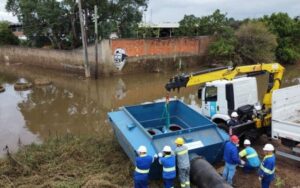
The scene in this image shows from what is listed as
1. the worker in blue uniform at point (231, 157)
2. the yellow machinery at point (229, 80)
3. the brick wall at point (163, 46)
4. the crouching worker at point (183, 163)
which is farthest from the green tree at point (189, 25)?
the crouching worker at point (183, 163)

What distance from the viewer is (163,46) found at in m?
27.0

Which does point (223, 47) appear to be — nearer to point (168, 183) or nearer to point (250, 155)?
point (250, 155)

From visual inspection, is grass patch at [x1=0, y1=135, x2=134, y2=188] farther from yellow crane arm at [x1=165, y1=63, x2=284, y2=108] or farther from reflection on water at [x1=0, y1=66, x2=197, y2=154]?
yellow crane arm at [x1=165, y1=63, x2=284, y2=108]

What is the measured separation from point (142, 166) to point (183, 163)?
3.05 ft

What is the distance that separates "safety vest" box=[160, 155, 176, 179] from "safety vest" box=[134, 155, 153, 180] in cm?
30

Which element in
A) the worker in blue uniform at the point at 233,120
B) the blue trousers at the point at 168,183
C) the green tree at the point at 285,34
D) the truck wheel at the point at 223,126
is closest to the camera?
the blue trousers at the point at 168,183

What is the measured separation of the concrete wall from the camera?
24.1 m

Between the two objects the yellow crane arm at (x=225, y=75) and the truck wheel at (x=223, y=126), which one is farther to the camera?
the truck wheel at (x=223, y=126)

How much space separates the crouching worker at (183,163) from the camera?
269 inches

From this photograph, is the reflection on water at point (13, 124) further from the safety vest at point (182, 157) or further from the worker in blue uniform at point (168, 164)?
the safety vest at point (182, 157)

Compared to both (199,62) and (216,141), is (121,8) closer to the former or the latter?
(199,62)

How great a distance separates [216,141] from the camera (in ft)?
25.6

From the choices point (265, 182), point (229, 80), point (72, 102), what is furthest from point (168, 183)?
point (72, 102)

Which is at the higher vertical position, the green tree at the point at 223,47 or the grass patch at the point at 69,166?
the green tree at the point at 223,47
